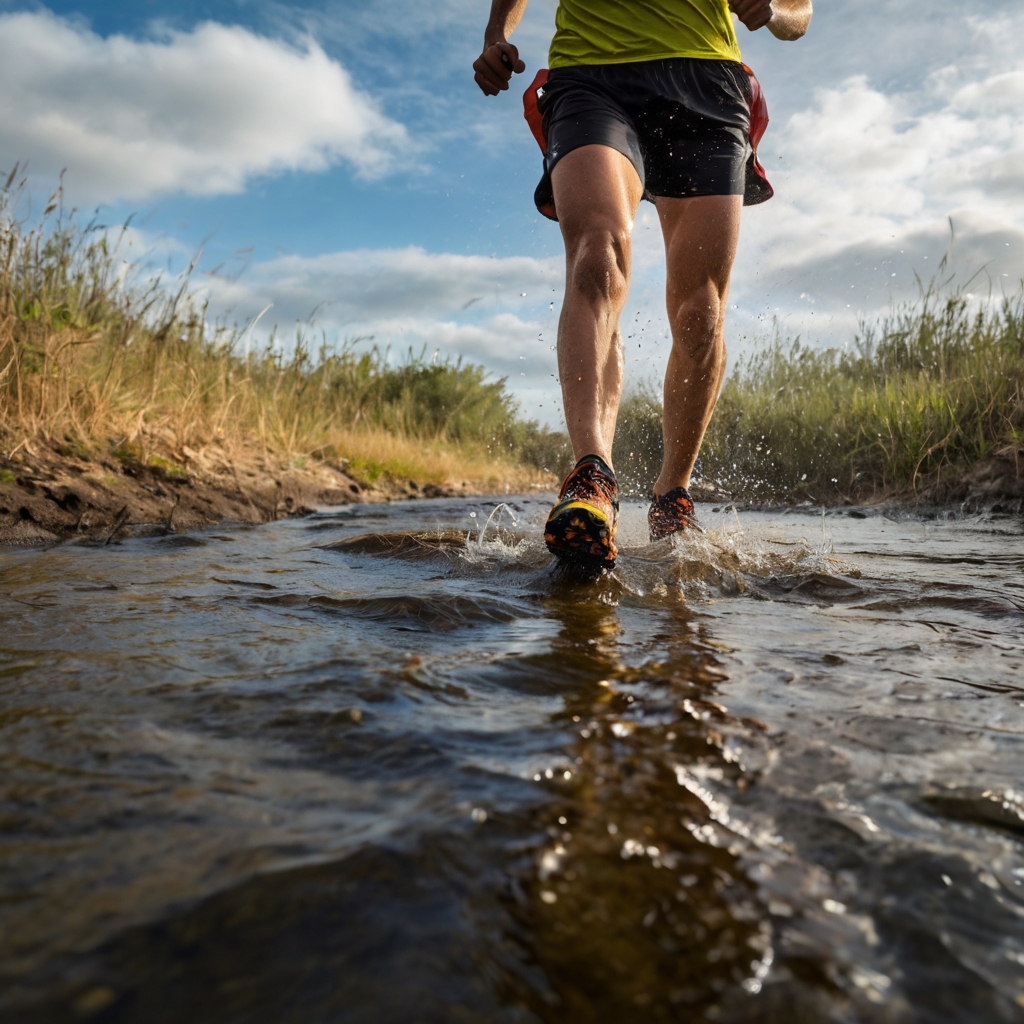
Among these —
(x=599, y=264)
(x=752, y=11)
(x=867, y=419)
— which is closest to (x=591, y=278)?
(x=599, y=264)

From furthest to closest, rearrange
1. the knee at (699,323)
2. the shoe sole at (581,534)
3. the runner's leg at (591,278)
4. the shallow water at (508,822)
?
the knee at (699,323), the runner's leg at (591,278), the shoe sole at (581,534), the shallow water at (508,822)

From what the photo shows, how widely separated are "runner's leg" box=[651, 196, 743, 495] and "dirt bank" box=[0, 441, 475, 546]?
2.16 metres

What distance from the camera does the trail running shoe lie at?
8.45 feet

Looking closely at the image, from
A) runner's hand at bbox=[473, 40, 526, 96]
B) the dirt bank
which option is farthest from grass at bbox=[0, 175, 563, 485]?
runner's hand at bbox=[473, 40, 526, 96]

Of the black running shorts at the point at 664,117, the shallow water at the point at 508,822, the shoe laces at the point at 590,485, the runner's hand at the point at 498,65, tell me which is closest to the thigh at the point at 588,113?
the black running shorts at the point at 664,117

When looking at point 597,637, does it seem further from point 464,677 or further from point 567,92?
point 567,92

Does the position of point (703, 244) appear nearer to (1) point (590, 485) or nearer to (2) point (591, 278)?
(2) point (591, 278)

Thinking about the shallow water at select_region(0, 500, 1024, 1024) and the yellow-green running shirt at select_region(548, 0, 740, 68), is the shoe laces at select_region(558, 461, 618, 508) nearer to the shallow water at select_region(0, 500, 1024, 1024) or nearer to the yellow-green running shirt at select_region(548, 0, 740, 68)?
the shallow water at select_region(0, 500, 1024, 1024)

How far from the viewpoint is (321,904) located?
1.86 feet

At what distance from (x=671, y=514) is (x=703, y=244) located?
0.92 metres

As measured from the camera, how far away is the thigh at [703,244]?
100.0 inches

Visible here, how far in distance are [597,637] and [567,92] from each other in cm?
191

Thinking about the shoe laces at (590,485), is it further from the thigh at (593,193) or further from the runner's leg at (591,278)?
the thigh at (593,193)

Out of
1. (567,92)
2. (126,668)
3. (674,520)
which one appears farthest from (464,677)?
(567,92)
